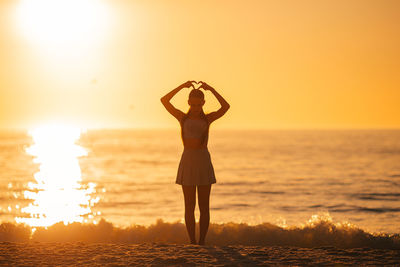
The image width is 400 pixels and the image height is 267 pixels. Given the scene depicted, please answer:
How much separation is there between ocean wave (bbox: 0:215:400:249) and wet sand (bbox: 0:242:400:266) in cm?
511

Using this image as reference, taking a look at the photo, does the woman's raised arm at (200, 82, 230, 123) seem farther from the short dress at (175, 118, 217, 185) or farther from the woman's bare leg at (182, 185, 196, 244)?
the woman's bare leg at (182, 185, 196, 244)

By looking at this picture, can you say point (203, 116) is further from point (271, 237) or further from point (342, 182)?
point (342, 182)

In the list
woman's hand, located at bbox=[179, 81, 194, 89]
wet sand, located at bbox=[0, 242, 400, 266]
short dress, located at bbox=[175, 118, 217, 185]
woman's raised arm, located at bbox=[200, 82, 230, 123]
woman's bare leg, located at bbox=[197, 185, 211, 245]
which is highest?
woman's hand, located at bbox=[179, 81, 194, 89]

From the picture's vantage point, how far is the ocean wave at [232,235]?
43.3ft

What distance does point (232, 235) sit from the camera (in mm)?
13430

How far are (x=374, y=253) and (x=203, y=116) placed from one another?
10.2 feet

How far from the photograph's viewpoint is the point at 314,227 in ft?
45.1

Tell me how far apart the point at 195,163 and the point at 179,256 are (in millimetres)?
1446

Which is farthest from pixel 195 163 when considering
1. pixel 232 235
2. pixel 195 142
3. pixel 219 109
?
pixel 232 235

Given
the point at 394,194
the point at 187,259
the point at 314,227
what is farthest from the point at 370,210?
the point at 187,259

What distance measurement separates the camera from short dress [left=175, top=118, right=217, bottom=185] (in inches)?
325

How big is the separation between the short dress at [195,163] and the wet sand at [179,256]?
0.97 m

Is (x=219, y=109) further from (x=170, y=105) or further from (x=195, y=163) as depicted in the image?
(x=195, y=163)

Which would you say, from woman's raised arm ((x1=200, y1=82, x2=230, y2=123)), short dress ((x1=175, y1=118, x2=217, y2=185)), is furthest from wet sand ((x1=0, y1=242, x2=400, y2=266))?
woman's raised arm ((x1=200, y1=82, x2=230, y2=123))
